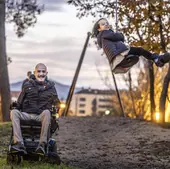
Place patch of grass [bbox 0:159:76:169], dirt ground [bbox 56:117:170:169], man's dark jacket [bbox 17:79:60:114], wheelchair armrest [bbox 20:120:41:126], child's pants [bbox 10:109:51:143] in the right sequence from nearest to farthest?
patch of grass [bbox 0:159:76:169]
child's pants [bbox 10:109:51:143]
wheelchair armrest [bbox 20:120:41:126]
man's dark jacket [bbox 17:79:60:114]
dirt ground [bbox 56:117:170:169]

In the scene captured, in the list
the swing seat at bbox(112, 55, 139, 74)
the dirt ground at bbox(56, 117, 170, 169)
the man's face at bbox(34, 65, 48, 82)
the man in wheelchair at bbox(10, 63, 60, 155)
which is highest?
the swing seat at bbox(112, 55, 139, 74)

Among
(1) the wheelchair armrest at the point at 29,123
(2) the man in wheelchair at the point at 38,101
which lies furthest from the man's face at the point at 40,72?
(1) the wheelchair armrest at the point at 29,123

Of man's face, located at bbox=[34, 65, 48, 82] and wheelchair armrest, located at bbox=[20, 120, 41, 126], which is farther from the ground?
man's face, located at bbox=[34, 65, 48, 82]

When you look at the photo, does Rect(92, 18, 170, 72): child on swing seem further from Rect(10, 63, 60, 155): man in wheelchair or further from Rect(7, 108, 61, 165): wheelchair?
Rect(7, 108, 61, 165): wheelchair

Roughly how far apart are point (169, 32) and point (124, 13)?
5.72 feet

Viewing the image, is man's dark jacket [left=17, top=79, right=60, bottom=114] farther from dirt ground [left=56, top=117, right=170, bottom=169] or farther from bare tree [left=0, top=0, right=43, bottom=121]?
bare tree [left=0, top=0, right=43, bottom=121]

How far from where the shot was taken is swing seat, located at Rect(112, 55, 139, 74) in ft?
33.3

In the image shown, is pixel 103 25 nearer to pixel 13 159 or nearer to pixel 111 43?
pixel 111 43

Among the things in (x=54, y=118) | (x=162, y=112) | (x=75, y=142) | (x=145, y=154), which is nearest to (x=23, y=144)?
(x=54, y=118)

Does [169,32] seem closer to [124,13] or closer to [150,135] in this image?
[124,13]

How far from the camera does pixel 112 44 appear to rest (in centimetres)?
1016

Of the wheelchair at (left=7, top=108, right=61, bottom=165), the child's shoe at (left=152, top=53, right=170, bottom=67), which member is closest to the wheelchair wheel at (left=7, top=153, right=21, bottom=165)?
the wheelchair at (left=7, top=108, right=61, bottom=165)

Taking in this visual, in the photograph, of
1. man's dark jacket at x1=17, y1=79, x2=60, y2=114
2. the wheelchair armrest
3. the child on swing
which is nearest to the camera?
the child on swing

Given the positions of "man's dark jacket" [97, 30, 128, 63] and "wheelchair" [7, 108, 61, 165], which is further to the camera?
"wheelchair" [7, 108, 61, 165]
